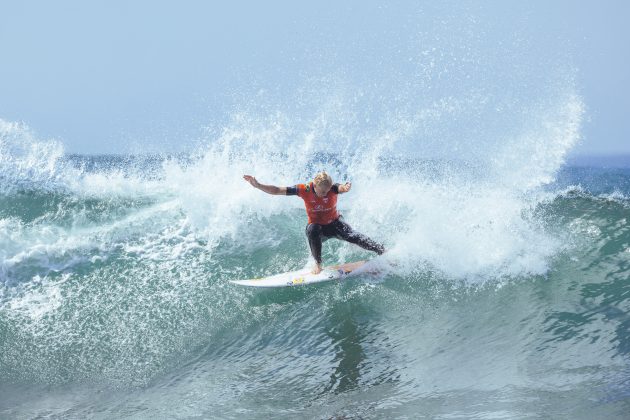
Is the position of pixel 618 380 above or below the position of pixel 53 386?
below

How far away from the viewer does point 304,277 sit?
9.14 m

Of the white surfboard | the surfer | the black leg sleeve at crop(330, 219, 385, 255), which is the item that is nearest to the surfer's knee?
the surfer

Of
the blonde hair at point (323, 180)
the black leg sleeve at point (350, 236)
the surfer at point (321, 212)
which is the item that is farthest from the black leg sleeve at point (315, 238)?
the blonde hair at point (323, 180)

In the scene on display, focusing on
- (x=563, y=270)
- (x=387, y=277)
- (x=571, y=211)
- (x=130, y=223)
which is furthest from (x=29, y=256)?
(x=571, y=211)

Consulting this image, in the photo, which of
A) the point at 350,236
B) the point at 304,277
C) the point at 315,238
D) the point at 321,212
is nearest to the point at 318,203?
the point at 321,212

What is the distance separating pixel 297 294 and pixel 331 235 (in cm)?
106

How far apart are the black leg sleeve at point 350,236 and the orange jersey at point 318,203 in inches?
4.6

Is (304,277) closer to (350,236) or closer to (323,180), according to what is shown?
(350,236)

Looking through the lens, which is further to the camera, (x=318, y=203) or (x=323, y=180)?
(x=318, y=203)

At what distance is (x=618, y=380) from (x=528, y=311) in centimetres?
207

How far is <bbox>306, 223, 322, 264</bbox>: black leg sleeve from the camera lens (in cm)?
899

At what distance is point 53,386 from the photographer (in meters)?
7.47

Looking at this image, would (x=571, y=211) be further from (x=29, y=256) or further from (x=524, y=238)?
(x=29, y=256)

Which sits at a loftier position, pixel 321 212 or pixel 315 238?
pixel 321 212
